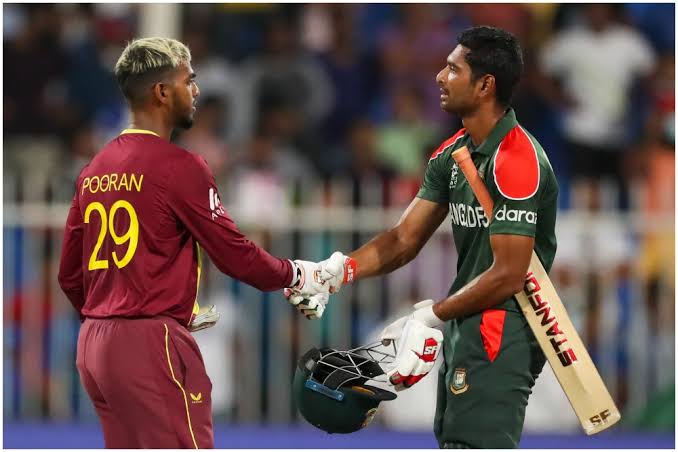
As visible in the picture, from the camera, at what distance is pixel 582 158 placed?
37.3ft

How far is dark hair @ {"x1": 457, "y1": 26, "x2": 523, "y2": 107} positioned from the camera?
18.8ft

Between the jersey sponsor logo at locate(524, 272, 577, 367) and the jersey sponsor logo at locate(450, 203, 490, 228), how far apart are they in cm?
29

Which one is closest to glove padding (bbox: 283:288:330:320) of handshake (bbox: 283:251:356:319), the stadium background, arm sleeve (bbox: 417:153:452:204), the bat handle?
handshake (bbox: 283:251:356:319)

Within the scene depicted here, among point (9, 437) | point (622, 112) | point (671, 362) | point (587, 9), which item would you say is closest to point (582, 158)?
point (622, 112)

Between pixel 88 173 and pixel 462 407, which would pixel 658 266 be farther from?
pixel 88 173

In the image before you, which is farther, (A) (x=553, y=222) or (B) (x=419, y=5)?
(B) (x=419, y=5)

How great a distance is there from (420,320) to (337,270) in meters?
0.55

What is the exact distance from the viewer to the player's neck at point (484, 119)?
5789mm

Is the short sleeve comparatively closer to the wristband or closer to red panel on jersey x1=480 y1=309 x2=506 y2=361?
red panel on jersey x1=480 y1=309 x2=506 y2=361

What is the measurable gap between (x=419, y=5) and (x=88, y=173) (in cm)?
671

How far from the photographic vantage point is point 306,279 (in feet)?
19.4

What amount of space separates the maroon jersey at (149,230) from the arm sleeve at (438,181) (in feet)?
3.08

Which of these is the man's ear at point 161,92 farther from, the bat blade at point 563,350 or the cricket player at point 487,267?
the bat blade at point 563,350

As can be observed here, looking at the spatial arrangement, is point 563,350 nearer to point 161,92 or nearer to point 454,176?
point 454,176
